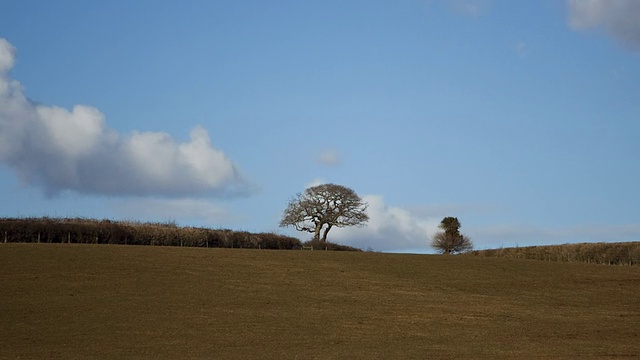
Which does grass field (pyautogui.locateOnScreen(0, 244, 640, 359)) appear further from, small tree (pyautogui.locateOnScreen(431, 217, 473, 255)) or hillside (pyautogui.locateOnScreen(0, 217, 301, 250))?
small tree (pyautogui.locateOnScreen(431, 217, 473, 255))

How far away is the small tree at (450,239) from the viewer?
80.8 m

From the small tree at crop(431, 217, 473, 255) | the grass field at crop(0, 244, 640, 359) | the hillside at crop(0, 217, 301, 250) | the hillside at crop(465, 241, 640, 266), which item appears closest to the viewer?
the grass field at crop(0, 244, 640, 359)

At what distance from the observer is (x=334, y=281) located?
41719 mm

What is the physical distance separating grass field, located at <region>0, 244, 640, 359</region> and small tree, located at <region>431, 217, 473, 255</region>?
94.3 ft

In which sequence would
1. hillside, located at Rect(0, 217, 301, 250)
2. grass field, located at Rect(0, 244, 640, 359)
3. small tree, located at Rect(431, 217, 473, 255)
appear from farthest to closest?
small tree, located at Rect(431, 217, 473, 255) → hillside, located at Rect(0, 217, 301, 250) → grass field, located at Rect(0, 244, 640, 359)

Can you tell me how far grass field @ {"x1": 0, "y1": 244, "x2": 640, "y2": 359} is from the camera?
2689cm

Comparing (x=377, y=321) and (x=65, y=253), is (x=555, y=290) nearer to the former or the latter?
(x=377, y=321)

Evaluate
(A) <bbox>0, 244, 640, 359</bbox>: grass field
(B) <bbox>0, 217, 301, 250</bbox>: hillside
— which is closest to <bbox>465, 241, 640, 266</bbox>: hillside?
(A) <bbox>0, 244, 640, 359</bbox>: grass field

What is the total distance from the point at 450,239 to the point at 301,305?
47224mm

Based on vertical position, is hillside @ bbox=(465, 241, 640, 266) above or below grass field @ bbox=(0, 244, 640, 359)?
above

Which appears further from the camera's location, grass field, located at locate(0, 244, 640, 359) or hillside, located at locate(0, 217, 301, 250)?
hillside, located at locate(0, 217, 301, 250)

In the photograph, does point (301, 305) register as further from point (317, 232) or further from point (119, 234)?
point (317, 232)

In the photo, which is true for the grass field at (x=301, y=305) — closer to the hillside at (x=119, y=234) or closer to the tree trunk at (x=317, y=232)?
the hillside at (x=119, y=234)

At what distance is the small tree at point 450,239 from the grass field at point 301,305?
2875 centimetres
